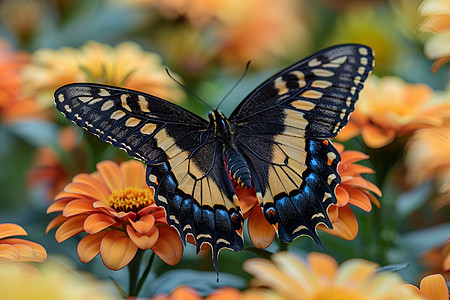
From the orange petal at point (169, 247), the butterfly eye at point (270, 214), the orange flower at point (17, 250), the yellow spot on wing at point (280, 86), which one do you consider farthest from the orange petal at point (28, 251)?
the yellow spot on wing at point (280, 86)

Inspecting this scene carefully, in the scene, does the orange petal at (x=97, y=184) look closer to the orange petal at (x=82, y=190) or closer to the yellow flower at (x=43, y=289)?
the orange petal at (x=82, y=190)

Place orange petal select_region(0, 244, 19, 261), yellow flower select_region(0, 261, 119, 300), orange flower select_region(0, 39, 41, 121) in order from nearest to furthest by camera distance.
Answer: yellow flower select_region(0, 261, 119, 300) < orange petal select_region(0, 244, 19, 261) < orange flower select_region(0, 39, 41, 121)

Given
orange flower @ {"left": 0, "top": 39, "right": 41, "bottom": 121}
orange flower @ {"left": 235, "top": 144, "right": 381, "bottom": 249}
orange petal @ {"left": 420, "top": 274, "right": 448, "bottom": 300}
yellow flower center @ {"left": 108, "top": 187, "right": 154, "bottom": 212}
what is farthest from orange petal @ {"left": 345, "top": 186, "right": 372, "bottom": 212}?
orange flower @ {"left": 0, "top": 39, "right": 41, "bottom": 121}

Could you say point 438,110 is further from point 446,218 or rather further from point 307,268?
point 307,268

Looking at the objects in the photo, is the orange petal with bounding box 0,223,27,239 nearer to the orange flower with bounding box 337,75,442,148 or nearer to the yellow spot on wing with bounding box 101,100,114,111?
the yellow spot on wing with bounding box 101,100,114,111

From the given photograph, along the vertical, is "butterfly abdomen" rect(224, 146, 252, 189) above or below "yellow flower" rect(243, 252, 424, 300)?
above

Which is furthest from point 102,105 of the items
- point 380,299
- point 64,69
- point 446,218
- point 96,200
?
point 446,218

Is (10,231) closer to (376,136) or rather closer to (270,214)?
(270,214)

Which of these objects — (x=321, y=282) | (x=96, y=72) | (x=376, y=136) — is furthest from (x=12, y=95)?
(x=321, y=282)
